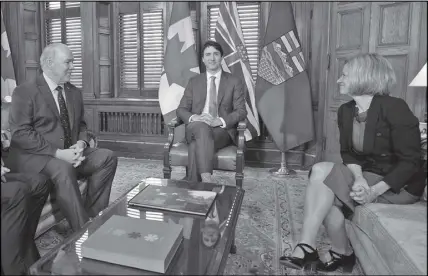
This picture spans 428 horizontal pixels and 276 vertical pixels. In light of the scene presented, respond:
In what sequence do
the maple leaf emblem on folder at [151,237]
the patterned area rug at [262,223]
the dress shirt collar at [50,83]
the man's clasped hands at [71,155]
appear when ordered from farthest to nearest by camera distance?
1. the dress shirt collar at [50,83]
2. the man's clasped hands at [71,155]
3. the patterned area rug at [262,223]
4. the maple leaf emblem on folder at [151,237]

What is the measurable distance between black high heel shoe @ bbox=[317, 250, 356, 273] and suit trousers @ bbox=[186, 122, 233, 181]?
3.93 feet

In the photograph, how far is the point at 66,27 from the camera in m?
4.78

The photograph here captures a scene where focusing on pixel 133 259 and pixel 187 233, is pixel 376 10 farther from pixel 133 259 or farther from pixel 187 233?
pixel 133 259

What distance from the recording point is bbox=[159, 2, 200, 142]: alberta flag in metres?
4.00

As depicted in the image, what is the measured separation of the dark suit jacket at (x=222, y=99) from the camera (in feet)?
10.2

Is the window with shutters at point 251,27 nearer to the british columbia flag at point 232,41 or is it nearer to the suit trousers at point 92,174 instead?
the british columbia flag at point 232,41

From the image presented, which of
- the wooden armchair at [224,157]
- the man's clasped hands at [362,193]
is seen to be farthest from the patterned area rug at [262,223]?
the man's clasped hands at [362,193]

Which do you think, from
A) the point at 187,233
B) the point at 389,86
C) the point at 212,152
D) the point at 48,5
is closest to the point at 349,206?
the point at 389,86

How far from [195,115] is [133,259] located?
203 cm

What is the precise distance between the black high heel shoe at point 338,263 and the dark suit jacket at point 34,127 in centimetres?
169

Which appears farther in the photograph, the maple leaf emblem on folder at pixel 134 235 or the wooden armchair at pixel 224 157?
the wooden armchair at pixel 224 157

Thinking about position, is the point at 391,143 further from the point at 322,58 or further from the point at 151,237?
the point at 322,58

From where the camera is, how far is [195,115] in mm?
3043

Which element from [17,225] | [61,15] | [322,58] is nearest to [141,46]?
[61,15]
